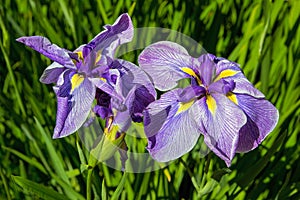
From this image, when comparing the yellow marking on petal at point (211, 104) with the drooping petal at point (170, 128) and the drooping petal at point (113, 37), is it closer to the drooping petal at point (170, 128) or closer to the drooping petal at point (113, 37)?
the drooping petal at point (170, 128)

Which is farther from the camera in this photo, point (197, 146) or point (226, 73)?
point (197, 146)

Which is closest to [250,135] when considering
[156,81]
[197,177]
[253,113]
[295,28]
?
[253,113]

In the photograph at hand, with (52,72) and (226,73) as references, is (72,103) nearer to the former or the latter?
(52,72)

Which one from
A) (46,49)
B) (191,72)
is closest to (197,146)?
A: (191,72)

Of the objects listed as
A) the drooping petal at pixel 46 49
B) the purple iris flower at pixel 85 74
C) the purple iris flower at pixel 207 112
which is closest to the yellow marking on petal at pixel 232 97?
the purple iris flower at pixel 207 112

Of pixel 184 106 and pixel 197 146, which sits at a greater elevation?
pixel 184 106

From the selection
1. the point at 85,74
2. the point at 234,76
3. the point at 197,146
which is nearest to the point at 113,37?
the point at 85,74
